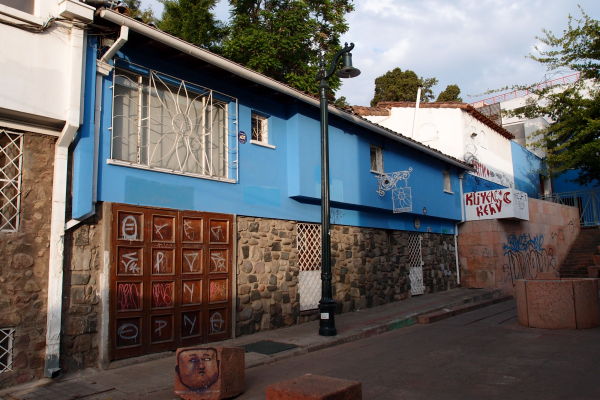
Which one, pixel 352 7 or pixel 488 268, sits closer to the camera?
pixel 488 268

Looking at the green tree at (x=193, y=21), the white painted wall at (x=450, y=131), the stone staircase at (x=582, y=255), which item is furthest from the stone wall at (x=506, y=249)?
the green tree at (x=193, y=21)

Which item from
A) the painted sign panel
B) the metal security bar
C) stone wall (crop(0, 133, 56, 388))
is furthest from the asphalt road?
the metal security bar

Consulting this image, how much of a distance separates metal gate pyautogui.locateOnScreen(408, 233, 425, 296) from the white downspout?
10583 mm

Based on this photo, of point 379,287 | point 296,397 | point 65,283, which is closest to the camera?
point 296,397

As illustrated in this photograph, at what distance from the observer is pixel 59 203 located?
22.4 ft

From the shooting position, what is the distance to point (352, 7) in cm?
2070

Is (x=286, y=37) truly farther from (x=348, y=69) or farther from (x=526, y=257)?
(x=526, y=257)

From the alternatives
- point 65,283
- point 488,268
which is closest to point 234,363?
point 65,283

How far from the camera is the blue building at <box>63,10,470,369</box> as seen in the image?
732 centimetres

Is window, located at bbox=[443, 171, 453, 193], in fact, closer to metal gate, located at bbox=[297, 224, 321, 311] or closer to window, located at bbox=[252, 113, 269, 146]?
metal gate, located at bbox=[297, 224, 321, 311]

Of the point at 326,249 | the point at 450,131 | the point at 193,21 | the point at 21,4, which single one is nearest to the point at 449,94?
the point at 450,131

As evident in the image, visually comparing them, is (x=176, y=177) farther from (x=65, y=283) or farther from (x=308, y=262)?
(x=308, y=262)

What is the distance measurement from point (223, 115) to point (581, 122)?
14512 mm

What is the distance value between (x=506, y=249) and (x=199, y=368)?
47.5 ft
